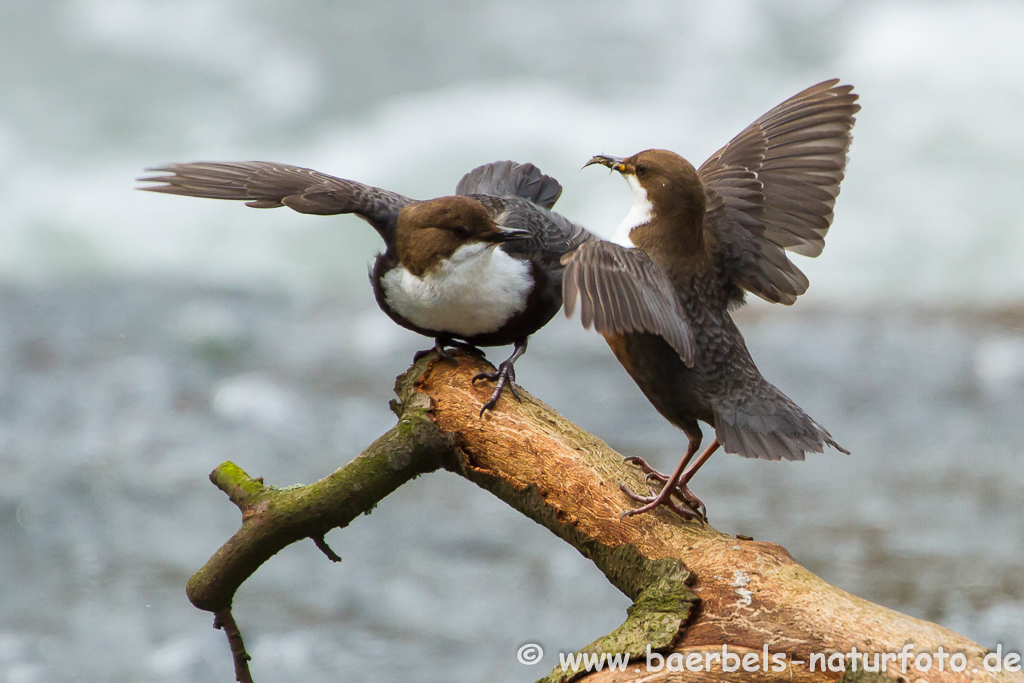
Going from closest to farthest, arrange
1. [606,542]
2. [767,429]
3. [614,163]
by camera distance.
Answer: [767,429]
[606,542]
[614,163]

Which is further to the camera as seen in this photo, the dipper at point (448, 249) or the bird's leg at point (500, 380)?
the dipper at point (448, 249)

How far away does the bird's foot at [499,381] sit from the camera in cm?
298

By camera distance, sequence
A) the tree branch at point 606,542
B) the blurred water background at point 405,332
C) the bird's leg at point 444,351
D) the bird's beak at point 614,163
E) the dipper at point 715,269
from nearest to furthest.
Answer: the tree branch at point 606,542, the dipper at point 715,269, the bird's beak at point 614,163, the bird's leg at point 444,351, the blurred water background at point 405,332

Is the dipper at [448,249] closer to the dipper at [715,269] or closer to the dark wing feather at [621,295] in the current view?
the dipper at [715,269]

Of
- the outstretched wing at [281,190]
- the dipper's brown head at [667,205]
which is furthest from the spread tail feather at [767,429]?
the outstretched wing at [281,190]

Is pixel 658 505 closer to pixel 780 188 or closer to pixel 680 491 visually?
pixel 680 491

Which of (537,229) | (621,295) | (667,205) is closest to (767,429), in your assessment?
(621,295)

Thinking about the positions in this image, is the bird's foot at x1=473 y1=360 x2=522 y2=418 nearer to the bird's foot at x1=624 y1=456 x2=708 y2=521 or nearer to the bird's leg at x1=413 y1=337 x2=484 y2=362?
the bird's leg at x1=413 y1=337 x2=484 y2=362

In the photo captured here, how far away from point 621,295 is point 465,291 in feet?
2.67

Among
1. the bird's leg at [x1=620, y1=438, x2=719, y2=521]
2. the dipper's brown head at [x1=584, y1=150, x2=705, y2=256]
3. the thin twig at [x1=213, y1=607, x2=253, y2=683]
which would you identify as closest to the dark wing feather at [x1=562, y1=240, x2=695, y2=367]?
the dipper's brown head at [x1=584, y1=150, x2=705, y2=256]

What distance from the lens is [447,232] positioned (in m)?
3.15

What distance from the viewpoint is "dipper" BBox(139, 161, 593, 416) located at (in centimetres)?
316

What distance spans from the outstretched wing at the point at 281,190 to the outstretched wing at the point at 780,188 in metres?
0.96

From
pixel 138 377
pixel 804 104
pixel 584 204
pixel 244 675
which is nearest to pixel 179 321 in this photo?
pixel 138 377
